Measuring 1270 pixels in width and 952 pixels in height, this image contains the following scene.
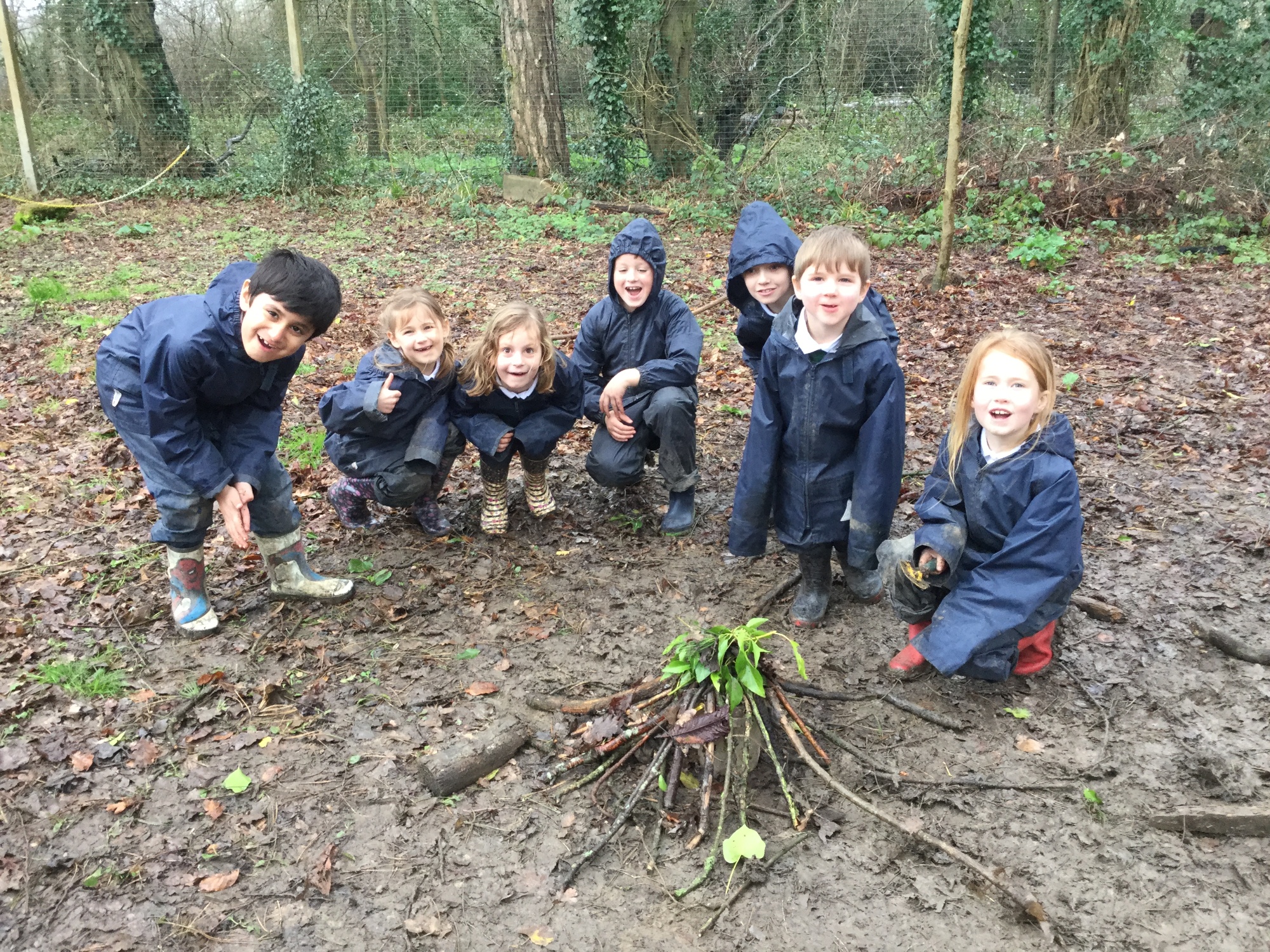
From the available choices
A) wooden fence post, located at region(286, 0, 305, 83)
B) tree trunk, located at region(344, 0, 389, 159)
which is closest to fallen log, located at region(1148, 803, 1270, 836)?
wooden fence post, located at region(286, 0, 305, 83)

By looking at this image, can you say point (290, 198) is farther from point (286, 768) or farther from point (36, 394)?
point (286, 768)

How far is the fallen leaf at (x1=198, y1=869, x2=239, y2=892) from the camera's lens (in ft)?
8.14

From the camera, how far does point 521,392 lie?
14.1ft

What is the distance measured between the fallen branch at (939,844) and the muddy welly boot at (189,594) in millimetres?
2414

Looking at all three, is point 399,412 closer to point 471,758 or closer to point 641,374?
point 641,374

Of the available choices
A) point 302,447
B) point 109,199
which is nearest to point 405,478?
point 302,447

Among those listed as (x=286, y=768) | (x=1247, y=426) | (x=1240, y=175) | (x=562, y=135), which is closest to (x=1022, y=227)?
(x=1240, y=175)

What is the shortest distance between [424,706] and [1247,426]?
505 cm

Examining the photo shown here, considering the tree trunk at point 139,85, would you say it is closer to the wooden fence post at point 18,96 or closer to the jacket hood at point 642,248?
the wooden fence post at point 18,96

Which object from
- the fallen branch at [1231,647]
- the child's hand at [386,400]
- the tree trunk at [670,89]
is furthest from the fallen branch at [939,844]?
the tree trunk at [670,89]

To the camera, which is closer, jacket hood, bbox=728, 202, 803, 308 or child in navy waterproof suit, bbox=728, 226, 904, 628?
child in navy waterproof suit, bbox=728, 226, 904, 628

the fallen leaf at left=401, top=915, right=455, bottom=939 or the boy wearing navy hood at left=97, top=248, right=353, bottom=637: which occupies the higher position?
the boy wearing navy hood at left=97, top=248, right=353, bottom=637

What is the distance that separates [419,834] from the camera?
8.79ft

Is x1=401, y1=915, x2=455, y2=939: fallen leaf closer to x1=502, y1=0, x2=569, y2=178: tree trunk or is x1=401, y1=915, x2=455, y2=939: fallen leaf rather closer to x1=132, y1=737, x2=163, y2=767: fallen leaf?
x1=132, y1=737, x2=163, y2=767: fallen leaf
